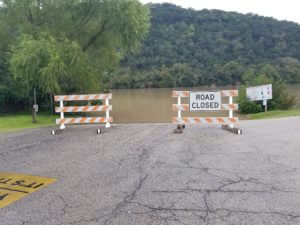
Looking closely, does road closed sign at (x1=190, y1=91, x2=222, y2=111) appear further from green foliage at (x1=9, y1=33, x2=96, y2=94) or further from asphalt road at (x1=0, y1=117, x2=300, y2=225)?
green foliage at (x1=9, y1=33, x2=96, y2=94)

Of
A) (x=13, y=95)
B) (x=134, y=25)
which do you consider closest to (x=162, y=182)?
(x=134, y=25)

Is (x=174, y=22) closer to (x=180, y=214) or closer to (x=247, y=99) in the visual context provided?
(x=247, y=99)

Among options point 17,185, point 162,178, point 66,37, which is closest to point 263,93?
point 66,37

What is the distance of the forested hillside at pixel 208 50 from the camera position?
254 ft

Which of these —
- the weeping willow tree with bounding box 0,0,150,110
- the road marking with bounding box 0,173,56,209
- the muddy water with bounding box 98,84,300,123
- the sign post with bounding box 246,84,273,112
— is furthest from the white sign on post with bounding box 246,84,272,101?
the road marking with bounding box 0,173,56,209

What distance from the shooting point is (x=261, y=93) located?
23500 millimetres

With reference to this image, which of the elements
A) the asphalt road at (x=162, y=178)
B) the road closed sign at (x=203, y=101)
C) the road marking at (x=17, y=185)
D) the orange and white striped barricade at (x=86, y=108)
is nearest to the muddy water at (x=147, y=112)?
the orange and white striped barricade at (x=86, y=108)

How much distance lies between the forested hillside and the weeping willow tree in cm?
4979

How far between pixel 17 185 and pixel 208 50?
9464 centimetres

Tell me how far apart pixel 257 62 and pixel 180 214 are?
89.7m

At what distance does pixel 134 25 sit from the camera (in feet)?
61.7

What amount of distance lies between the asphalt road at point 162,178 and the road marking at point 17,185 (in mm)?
214

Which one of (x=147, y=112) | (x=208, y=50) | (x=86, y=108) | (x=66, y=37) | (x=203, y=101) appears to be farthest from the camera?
(x=208, y=50)

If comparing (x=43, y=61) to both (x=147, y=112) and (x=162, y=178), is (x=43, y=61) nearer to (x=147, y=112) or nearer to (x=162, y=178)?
(x=162, y=178)
